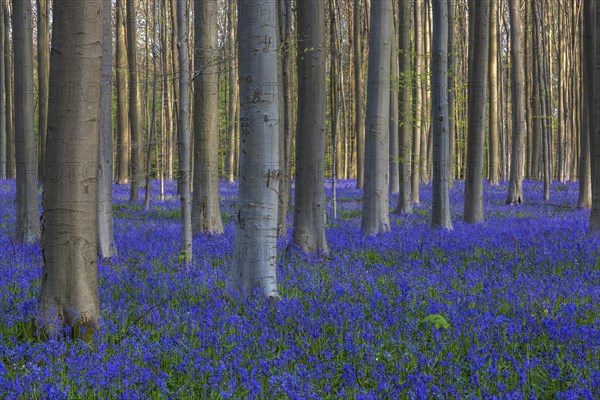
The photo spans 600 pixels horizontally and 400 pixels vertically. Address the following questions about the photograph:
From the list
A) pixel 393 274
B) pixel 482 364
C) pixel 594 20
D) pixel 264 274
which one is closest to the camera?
pixel 482 364

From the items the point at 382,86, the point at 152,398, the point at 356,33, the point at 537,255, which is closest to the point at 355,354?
the point at 152,398

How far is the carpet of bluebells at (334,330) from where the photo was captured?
3576 millimetres

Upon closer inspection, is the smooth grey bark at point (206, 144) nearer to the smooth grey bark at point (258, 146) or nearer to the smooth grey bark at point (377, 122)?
the smooth grey bark at point (377, 122)

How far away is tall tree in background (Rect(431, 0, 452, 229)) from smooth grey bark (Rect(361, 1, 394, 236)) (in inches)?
53.4

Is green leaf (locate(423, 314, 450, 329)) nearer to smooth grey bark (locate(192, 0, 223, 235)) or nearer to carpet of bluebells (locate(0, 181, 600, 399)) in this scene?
carpet of bluebells (locate(0, 181, 600, 399))

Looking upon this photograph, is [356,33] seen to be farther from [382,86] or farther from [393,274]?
[393,274]

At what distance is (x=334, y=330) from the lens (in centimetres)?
482

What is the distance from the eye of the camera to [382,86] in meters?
10.5

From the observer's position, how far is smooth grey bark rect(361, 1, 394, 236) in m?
10.5

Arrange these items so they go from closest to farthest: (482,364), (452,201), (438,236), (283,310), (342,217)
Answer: (482,364), (283,310), (438,236), (342,217), (452,201)

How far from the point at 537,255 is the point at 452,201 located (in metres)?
10.8

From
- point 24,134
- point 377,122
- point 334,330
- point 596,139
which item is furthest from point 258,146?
point 596,139

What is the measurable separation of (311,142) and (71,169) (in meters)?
4.59

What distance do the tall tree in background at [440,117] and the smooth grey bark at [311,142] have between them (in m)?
3.61
